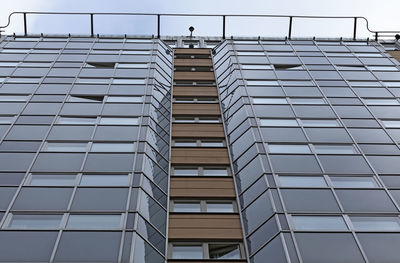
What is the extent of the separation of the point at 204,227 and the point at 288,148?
5714mm

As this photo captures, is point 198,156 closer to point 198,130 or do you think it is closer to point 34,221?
point 198,130

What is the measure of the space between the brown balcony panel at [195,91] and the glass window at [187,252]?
14.0 metres

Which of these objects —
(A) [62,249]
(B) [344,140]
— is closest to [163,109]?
(B) [344,140]

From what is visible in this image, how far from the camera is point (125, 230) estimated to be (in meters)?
15.0

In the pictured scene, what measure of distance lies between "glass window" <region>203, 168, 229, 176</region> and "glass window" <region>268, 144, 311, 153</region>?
2120mm

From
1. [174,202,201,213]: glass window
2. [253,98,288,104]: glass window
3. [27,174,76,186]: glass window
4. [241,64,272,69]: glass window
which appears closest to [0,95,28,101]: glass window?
[27,174,76,186]: glass window

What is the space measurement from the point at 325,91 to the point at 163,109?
8431 mm

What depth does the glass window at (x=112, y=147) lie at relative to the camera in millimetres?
20562

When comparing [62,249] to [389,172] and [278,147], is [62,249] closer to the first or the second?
[278,147]

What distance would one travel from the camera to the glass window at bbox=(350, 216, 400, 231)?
1547cm

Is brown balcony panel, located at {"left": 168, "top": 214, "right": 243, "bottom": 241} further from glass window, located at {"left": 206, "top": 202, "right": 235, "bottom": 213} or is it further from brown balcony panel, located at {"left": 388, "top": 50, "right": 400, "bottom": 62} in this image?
brown balcony panel, located at {"left": 388, "top": 50, "right": 400, "bottom": 62}

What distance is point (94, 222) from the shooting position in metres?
15.5

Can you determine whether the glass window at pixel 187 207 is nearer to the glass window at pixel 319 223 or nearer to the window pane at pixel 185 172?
the window pane at pixel 185 172

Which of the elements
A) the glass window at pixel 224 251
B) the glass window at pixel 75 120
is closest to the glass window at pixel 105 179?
the glass window at pixel 224 251
